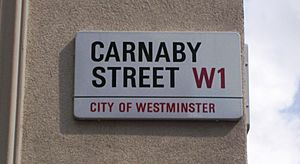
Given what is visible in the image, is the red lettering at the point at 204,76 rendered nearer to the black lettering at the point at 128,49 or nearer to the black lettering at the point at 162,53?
the black lettering at the point at 162,53

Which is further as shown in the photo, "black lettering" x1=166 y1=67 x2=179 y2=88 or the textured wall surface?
"black lettering" x1=166 y1=67 x2=179 y2=88

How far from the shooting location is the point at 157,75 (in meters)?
7.12

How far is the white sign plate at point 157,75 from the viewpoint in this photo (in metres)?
7.02

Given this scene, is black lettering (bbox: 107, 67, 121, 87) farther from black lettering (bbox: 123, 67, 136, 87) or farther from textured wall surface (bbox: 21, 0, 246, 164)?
textured wall surface (bbox: 21, 0, 246, 164)

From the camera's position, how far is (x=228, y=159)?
693 centimetres

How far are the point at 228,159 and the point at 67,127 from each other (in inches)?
63.8

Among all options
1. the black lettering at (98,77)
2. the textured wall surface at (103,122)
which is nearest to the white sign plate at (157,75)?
the black lettering at (98,77)

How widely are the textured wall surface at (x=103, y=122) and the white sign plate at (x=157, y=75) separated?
10 centimetres

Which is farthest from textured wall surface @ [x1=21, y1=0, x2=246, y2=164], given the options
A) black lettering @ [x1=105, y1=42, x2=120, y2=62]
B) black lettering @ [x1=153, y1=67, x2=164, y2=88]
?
black lettering @ [x1=153, y1=67, x2=164, y2=88]

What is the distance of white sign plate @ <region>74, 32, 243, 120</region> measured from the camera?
7.02 meters

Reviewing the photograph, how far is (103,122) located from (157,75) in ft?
2.35

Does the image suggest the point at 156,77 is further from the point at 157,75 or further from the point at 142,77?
the point at 142,77

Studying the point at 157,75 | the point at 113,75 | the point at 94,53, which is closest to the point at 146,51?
the point at 157,75

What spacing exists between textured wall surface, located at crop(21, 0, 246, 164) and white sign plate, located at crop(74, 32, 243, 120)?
0.34ft
